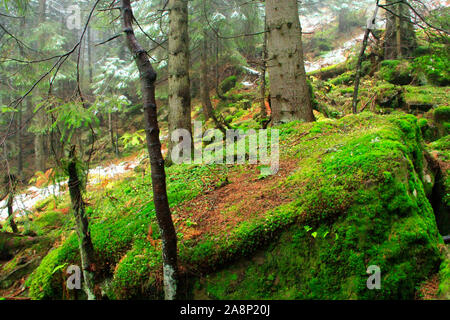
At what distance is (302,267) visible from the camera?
2.31 meters

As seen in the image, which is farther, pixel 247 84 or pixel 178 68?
pixel 247 84

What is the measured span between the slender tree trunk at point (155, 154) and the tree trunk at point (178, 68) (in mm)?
4084

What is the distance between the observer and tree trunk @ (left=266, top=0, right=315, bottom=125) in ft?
17.0

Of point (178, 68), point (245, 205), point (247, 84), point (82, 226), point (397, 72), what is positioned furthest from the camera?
point (247, 84)

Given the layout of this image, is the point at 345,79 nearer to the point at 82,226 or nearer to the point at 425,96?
the point at 425,96

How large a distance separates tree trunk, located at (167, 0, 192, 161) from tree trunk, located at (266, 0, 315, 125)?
2251 millimetres

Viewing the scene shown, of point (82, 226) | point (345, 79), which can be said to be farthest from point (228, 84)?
point (82, 226)

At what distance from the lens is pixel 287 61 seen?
17.1 feet

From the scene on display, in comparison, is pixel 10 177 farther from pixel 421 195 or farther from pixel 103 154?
pixel 421 195

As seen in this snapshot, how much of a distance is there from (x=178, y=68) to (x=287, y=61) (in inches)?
107

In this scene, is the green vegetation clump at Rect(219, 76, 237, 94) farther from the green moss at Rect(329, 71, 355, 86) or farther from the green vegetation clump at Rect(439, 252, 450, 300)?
the green vegetation clump at Rect(439, 252, 450, 300)

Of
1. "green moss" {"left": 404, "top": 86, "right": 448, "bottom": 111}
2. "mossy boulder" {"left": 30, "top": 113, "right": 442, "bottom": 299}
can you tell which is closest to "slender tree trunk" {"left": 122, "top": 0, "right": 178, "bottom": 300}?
"mossy boulder" {"left": 30, "top": 113, "right": 442, "bottom": 299}

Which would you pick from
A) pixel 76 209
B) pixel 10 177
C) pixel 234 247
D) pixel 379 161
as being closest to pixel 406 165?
pixel 379 161

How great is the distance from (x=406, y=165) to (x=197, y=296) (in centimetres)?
252
